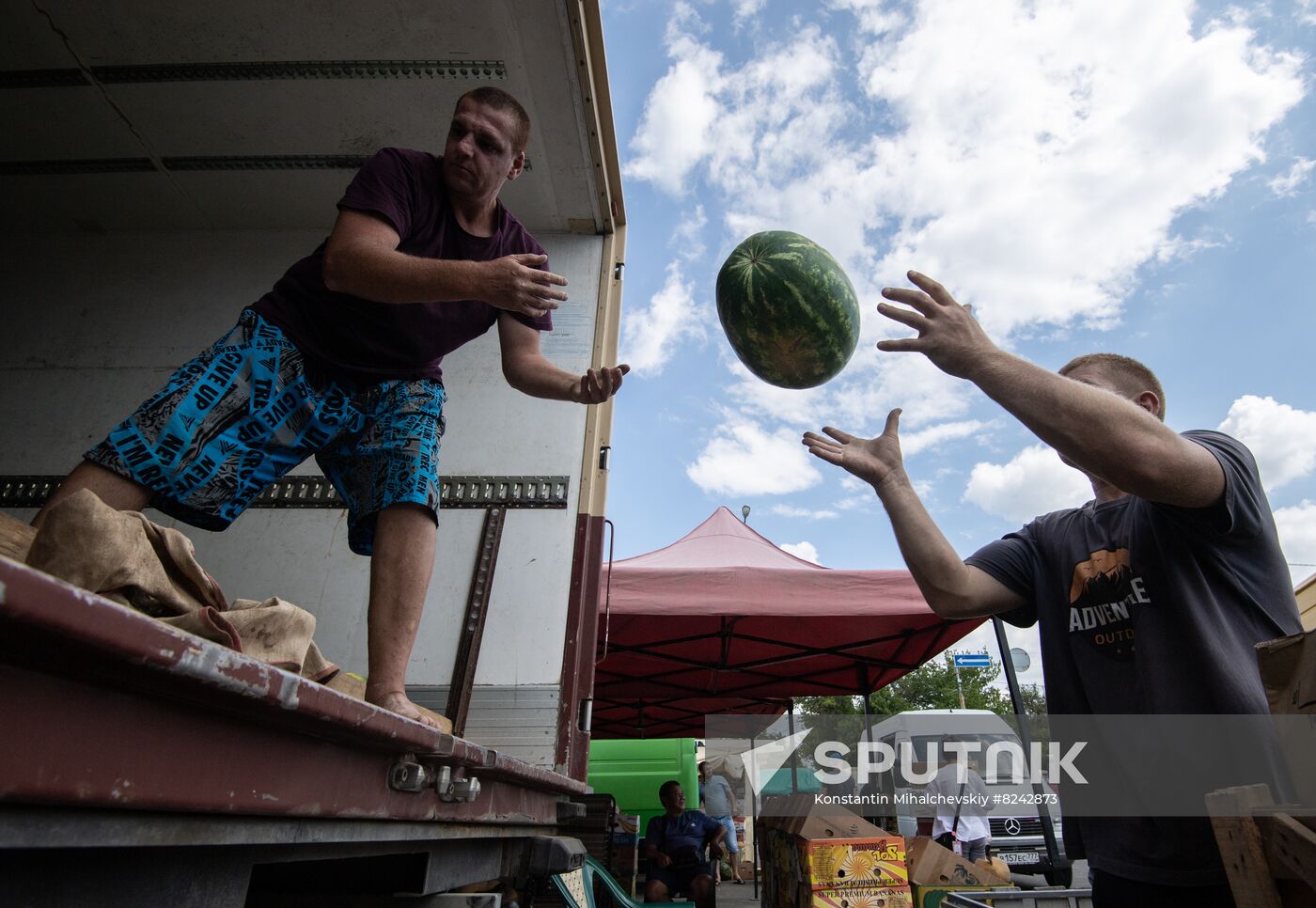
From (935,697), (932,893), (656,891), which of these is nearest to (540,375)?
(932,893)

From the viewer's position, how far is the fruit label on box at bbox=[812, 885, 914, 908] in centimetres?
420

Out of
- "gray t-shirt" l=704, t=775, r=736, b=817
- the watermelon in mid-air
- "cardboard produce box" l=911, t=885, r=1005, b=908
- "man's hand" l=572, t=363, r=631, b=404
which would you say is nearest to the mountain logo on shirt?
the watermelon in mid-air

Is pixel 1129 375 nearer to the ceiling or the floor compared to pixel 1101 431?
nearer to the ceiling

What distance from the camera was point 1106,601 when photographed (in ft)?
6.71

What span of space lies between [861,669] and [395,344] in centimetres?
605

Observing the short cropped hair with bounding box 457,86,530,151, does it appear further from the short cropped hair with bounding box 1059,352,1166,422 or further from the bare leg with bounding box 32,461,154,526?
the short cropped hair with bounding box 1059,352,1166,422

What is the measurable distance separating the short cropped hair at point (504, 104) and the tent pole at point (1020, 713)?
437cm

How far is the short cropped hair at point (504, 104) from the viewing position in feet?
6.91

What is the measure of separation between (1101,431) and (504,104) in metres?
1.80

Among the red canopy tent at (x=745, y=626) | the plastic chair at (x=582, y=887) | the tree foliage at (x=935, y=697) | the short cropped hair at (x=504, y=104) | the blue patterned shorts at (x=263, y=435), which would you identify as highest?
the tree foliage at (x=935, y=697)

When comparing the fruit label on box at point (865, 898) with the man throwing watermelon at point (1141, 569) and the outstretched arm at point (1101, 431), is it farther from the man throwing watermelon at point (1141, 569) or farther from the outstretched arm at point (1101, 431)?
the outstretched arm at point (1101, 431)

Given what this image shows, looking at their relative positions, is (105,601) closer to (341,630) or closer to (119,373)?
(341,630)

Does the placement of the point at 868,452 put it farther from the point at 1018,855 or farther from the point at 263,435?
the point at 1018,855

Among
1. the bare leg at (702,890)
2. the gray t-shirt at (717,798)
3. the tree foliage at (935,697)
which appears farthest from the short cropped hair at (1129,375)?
the tree foliage at (935,697)
